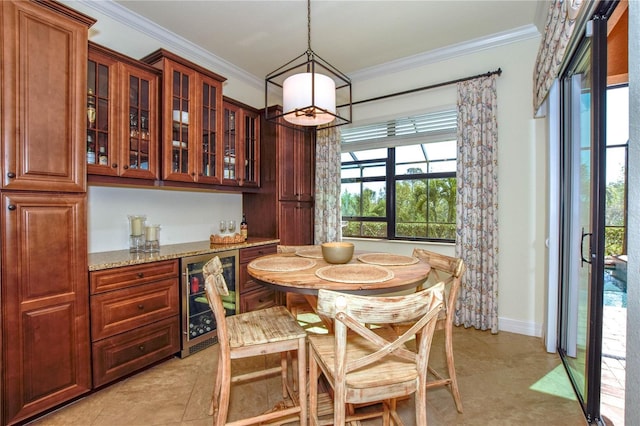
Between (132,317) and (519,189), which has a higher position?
(519,189)

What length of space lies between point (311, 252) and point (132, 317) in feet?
4.49

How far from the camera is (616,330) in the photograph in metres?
1.89

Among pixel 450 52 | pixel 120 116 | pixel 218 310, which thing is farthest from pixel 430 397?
pixel 450 52

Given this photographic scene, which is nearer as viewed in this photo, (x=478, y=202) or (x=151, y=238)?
(x=151, y=238)

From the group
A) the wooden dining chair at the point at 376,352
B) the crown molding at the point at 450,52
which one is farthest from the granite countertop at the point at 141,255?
the crown molding at the point at 450,52

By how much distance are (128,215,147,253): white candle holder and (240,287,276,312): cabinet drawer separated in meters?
1.04

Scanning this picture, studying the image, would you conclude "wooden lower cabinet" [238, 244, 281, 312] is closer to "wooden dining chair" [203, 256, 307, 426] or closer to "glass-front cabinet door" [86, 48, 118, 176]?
"wooden dining chair" [203, 256, 307, 426]

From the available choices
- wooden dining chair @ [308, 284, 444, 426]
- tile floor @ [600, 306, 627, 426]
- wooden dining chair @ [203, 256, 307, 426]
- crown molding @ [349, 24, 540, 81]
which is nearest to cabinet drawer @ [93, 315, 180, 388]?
wooden dining chair @ [203, 256, 307, 426]

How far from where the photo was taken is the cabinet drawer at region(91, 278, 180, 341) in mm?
1980

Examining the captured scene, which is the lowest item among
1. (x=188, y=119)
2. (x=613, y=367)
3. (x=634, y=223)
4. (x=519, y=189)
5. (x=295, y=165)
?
(x=613, y=367)

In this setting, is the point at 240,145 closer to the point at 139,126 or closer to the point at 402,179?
the point at 139,126

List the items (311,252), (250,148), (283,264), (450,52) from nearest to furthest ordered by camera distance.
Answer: (283,264) < (311,252) < (450,52) < (250,148)

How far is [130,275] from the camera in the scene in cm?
214

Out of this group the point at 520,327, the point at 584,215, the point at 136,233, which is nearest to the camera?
the point at 584,215
